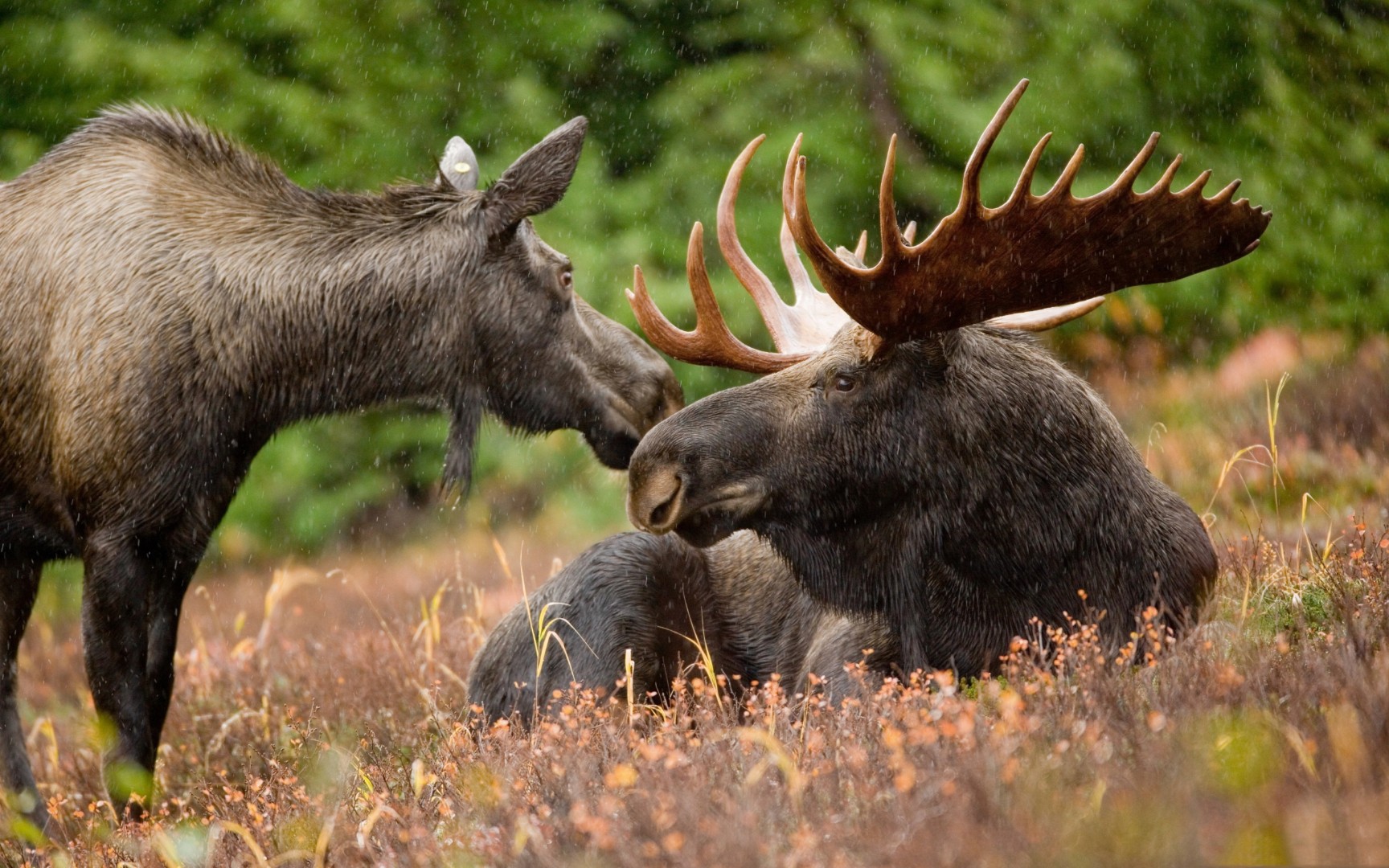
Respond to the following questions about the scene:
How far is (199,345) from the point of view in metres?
4.53

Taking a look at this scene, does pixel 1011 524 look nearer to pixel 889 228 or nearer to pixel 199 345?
pixel 889 228

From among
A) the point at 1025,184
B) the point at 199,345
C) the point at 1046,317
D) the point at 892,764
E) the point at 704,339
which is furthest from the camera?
the point at 199,345

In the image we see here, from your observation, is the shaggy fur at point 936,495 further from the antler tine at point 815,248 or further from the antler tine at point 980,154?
the antler tine at point 980,154

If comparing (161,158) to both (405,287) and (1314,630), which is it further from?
(1314,630)

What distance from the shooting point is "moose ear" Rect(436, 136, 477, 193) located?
5.19 metres

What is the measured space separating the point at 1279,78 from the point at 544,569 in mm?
5875

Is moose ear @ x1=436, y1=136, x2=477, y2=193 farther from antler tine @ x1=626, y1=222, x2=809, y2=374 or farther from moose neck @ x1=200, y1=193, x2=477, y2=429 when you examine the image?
antler tine @ x1=626, y1=222, x2=809, y2=374

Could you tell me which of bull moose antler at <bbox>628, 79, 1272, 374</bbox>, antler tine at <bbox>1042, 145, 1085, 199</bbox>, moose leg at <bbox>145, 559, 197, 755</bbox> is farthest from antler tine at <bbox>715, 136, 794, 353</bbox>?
moose leg at <bbox>145, 559, 197, 755</bbox>

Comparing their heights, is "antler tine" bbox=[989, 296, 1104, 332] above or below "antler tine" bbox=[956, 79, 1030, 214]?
below

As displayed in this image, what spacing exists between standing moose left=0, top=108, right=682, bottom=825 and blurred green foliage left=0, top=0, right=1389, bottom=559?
4450 mm

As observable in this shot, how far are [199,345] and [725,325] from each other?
5.62 ft

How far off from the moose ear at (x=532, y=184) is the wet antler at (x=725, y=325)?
616 millimetres

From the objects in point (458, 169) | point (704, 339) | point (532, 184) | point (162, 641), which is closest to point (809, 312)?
point (704, 339)

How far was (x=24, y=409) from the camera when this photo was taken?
4680 millimetres
